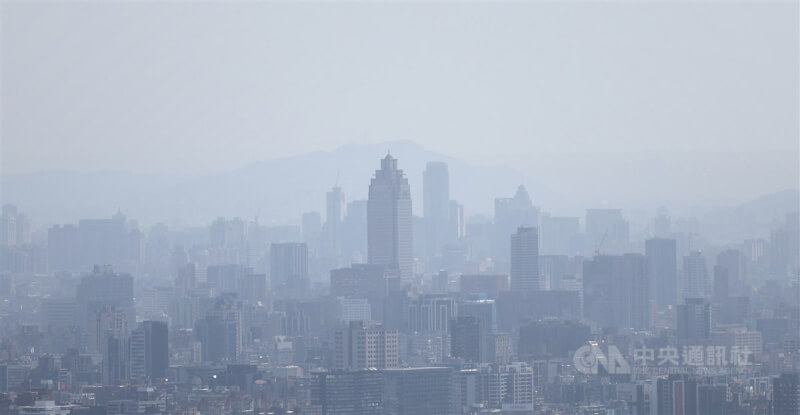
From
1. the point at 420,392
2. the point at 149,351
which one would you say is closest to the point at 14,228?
the point at 149,351

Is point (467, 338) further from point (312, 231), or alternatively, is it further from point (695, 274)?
point (312, 231)

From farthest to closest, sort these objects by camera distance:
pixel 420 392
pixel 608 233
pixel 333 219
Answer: pixel 333 219 < pixel 608 233 < pixel 420 392

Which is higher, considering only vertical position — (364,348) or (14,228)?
(14,228)

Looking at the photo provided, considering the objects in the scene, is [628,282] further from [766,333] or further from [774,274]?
[766,333]

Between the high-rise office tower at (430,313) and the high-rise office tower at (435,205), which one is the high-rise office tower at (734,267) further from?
the high-rise office tower at (435,205)

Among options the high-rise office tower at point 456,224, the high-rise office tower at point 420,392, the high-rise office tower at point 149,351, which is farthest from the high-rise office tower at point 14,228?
the high-rise office tower at point 420,392

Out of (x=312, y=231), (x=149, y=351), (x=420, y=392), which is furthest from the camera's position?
(x=312, y=231)

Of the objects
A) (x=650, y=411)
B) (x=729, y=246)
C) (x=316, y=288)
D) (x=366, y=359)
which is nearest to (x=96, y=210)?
(x=316, y=288)
